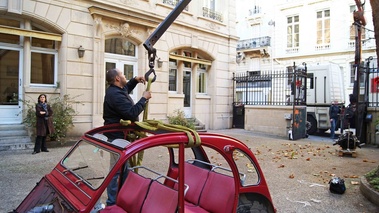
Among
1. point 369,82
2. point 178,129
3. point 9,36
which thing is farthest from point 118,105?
point 369,82

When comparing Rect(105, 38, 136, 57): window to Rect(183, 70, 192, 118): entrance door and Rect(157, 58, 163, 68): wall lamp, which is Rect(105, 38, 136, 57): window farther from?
Rect(183, 70, 192, 118): entrance door

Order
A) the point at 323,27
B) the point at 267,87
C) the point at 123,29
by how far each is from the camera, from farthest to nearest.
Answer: the point at 323,27
the point at 267,87
the point at 123,29

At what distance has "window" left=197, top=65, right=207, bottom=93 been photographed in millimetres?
15688

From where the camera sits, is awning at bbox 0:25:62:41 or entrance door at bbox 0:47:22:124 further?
entrance door at bbox 0:47:22:124

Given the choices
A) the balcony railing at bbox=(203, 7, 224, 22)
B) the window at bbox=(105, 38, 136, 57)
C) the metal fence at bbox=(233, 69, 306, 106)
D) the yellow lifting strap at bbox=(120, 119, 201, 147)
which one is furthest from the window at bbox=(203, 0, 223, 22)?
the yellow lifting strap at bbox=(120, 119, 201, 147)

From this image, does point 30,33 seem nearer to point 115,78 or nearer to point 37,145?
point 37,145

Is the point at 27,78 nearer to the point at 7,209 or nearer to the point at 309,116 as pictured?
the point at 7,209

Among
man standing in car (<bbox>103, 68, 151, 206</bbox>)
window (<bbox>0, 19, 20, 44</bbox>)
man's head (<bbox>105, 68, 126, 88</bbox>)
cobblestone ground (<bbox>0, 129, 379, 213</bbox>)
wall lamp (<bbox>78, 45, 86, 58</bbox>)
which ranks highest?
window (<bbox>0, 19, 20, 44</bbox>)

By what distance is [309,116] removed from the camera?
47.4 feet

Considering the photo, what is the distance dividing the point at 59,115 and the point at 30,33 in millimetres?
2836

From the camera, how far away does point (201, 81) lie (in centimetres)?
1590

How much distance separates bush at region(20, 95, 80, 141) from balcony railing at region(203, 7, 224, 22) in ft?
28.6

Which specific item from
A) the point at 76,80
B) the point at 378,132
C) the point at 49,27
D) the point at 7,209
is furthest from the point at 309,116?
the point at 7,209

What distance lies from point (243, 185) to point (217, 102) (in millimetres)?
12993
